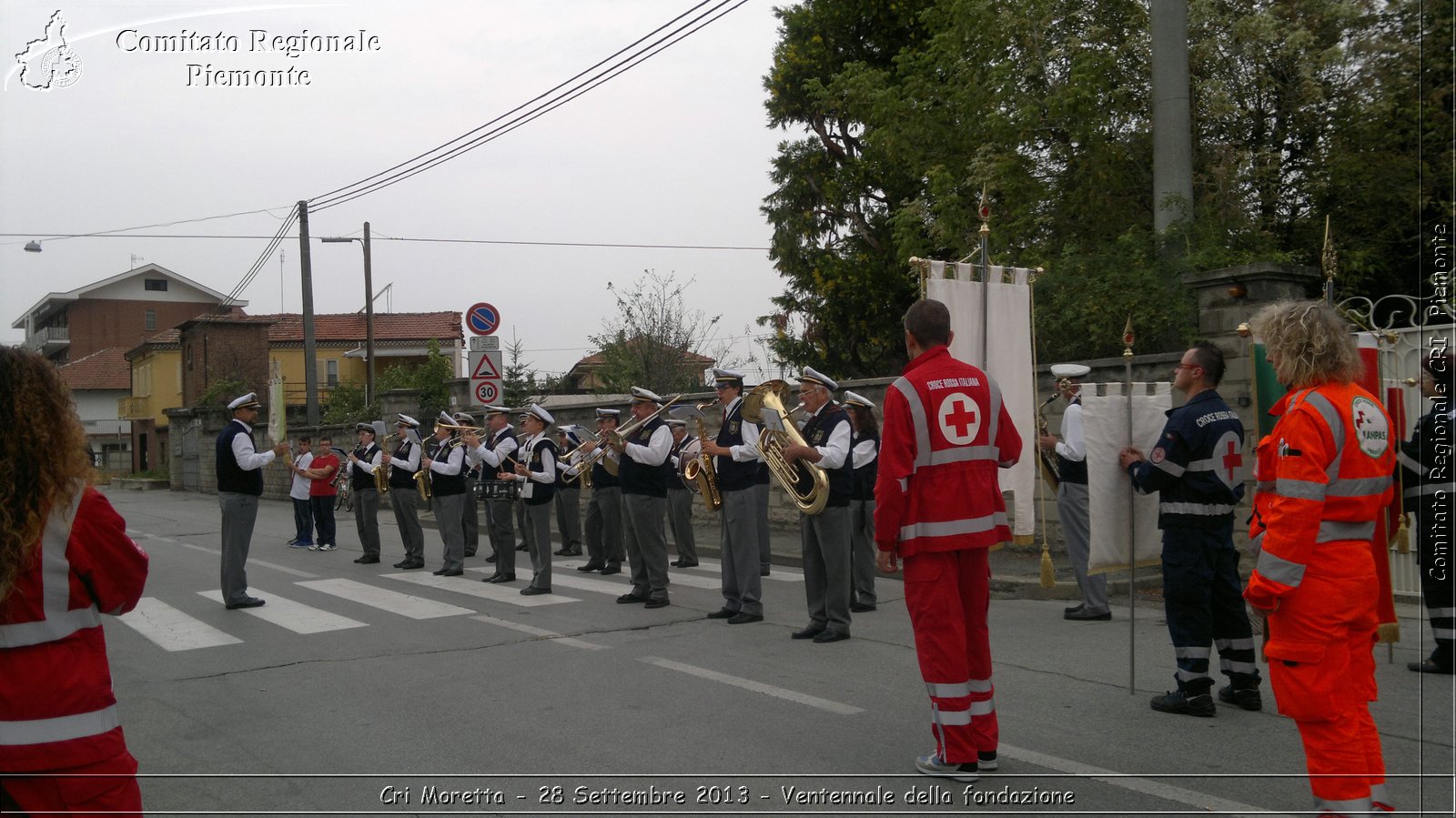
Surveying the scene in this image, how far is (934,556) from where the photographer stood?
5.06m

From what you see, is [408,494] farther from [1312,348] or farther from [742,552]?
[1312,348]

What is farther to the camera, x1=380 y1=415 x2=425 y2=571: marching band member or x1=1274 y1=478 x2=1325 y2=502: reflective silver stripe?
x1=380 y1=415 x2=425 y2=571: marching band member

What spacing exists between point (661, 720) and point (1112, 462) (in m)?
3.12

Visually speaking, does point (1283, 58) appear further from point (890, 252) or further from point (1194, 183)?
point (890, 252)

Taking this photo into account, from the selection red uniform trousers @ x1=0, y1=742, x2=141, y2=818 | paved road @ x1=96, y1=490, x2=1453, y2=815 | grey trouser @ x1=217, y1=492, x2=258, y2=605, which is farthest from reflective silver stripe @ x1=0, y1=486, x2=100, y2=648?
grey trouser @ x1=217, y1=492, x2=258, y2=605

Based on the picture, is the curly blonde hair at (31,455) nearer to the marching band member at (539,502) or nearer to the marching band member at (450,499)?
the marching band member at (539,502)

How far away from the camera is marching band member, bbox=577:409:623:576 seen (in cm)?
1255

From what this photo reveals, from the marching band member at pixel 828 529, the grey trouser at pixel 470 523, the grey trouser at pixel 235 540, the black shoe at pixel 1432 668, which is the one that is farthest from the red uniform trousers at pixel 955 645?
the grey trouser at pixel 470 523

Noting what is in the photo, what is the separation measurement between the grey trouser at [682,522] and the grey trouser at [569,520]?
194 cm

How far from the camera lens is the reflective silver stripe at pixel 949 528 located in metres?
5.04

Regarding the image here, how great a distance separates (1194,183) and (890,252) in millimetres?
10220

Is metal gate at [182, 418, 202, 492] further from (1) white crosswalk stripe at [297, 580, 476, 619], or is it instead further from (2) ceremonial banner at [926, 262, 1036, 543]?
(2) ceremonial banner at [926, 262, 1036, 543]

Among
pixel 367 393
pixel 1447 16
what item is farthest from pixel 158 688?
pixel 367 393

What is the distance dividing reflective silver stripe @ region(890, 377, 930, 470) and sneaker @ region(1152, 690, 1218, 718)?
2175 mm
